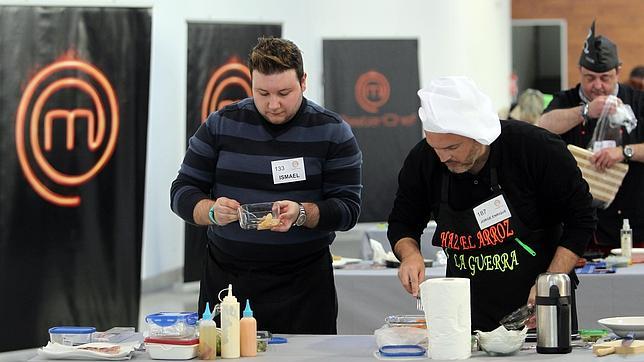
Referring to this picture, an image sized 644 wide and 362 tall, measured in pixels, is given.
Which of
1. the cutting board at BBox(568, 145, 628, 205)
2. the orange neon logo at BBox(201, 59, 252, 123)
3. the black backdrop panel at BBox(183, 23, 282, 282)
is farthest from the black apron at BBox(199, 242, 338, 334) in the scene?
the orange neon logo at BBox(201, 59, 252, 123)

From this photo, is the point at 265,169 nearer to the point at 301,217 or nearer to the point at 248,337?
the point at 301,217

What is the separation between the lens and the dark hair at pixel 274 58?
3.15 meters

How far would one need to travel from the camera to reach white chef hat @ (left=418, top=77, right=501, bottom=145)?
2787 mm

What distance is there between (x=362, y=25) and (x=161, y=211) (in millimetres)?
3231

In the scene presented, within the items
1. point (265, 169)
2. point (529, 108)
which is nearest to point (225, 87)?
point (529, 108)

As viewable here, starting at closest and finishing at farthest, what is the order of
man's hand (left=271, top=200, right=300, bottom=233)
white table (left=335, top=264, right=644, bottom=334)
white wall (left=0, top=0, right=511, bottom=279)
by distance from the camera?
man's hand (left=271, top=200, right=300, bottom=233) < white table (left=335, top=264, right=644, bottom=334) < white wall (left=0, top=0, right=511, bottom=279)

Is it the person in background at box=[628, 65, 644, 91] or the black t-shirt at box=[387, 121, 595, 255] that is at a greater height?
the person in background at box=[628, 65, 644, 91]

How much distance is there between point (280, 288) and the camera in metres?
3.32

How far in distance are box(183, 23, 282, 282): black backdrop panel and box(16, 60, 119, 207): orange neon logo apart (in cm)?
150

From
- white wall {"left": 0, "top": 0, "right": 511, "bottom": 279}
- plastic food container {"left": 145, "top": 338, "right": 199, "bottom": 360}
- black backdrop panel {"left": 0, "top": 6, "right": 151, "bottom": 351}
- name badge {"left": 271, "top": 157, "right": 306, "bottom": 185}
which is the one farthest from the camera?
white wall {"left": 0, "top": 0, "right": 511, "bottom": 279}

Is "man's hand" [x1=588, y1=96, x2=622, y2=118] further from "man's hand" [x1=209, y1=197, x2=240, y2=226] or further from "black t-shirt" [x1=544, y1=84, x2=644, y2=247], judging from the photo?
"man's hand" [x1=209, y1=197, x2=240, y2=226]

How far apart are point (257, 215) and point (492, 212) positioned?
64 centimetres

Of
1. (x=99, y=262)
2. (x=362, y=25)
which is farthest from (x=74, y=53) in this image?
(x=362, y=25)

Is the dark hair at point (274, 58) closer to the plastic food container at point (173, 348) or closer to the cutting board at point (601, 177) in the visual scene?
the plastic food container at point (173, 348)
